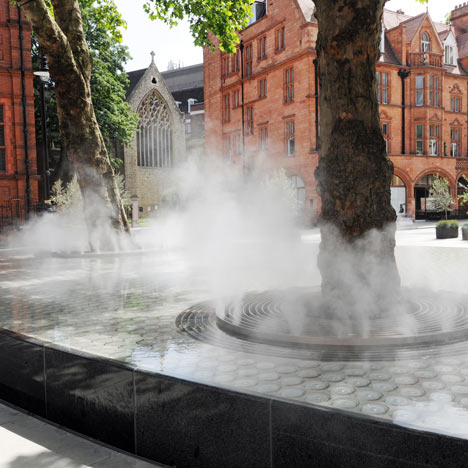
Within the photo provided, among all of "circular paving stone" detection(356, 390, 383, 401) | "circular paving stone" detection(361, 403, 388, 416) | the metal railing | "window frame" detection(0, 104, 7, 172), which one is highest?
"window frame" detection(0, 104, 7, 172)

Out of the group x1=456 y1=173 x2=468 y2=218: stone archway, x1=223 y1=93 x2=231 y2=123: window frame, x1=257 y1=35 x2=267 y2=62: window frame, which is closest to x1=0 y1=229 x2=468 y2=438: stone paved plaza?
x1=257 y1=35 x2=267 y2=62: window frame

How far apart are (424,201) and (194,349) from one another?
103 ft

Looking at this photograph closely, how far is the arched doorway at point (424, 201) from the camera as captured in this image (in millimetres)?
32875

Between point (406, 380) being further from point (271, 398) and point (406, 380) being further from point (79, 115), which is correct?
point (79, 115)

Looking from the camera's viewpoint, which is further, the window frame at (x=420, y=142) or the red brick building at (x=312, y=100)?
the window frame at (x=420, y=142)

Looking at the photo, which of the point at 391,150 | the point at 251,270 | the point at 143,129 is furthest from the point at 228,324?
the point at 143,129

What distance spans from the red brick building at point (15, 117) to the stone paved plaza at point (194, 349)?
11.3m

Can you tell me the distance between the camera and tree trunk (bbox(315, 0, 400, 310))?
487cm

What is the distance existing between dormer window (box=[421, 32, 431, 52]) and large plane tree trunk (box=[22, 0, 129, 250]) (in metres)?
26.5

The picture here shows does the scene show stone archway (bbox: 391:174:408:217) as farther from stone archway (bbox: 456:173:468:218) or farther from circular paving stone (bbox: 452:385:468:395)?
circular paving stone (bbox: 452:385:468:395)

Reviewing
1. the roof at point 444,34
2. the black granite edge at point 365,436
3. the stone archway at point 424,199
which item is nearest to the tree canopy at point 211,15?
the black granite edge at point 365,436

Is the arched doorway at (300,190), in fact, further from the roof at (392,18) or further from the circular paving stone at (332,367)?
the circular paving stone at (332,367)

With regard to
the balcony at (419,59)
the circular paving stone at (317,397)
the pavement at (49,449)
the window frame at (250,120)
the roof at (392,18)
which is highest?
the roof at (392,18)

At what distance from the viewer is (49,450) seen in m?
2.98
